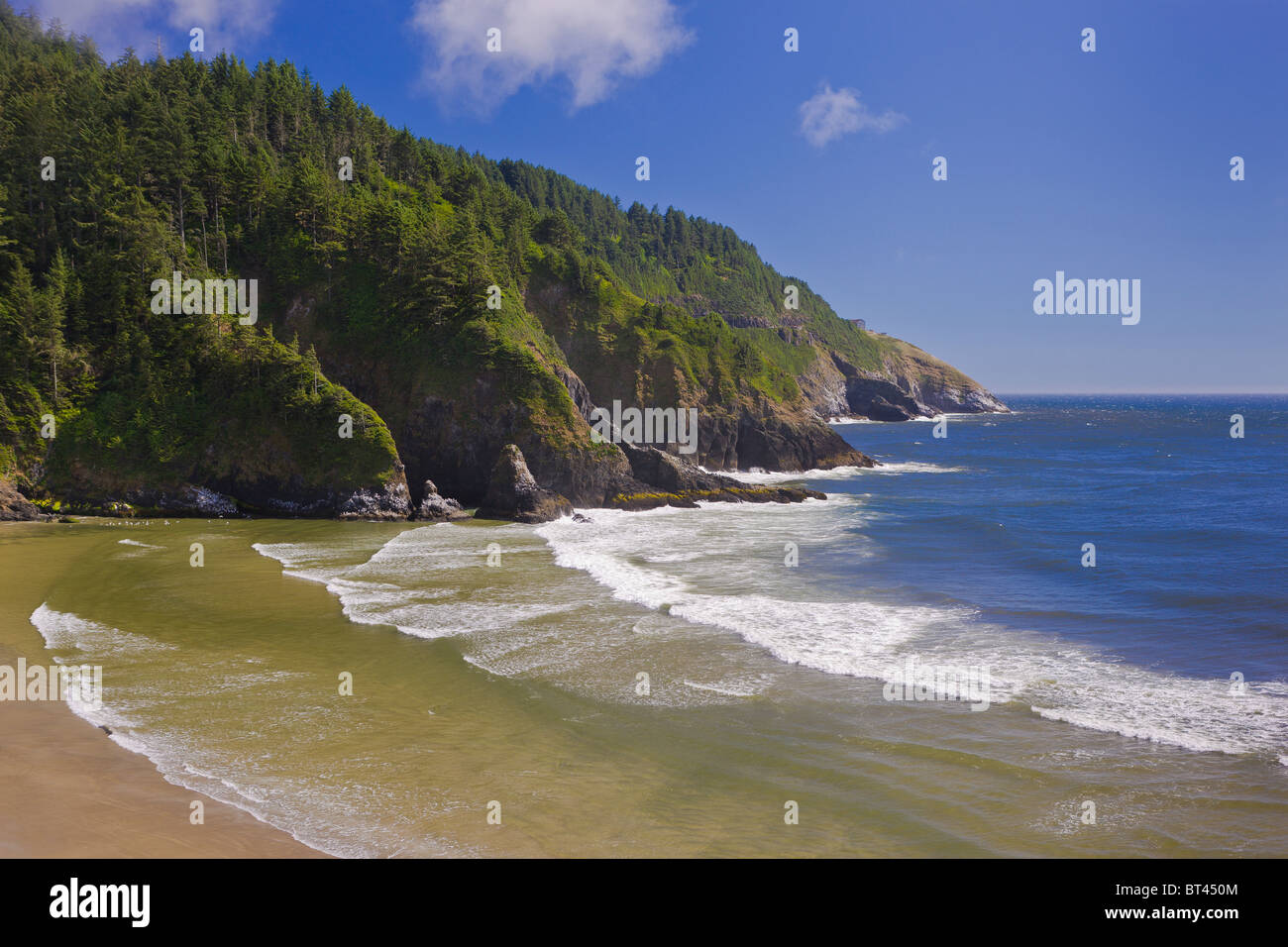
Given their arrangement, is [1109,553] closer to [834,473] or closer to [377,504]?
[377,504]

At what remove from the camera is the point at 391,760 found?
12672mm

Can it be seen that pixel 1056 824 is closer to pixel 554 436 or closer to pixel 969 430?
pixel 554 436

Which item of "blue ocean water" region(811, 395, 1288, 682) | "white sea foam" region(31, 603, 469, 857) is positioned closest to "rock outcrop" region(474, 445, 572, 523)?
"blue ocean water" region(811, 395, 1288, 682)

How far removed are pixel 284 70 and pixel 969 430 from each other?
123267 mm

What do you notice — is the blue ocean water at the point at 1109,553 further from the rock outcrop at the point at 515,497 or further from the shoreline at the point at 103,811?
the shoreline at the point at 103,811

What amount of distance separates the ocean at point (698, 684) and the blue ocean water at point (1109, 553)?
26cm

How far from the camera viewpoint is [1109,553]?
1328 inches

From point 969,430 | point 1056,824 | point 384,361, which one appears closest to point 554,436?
point 384,361

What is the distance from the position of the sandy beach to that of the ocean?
44 cm

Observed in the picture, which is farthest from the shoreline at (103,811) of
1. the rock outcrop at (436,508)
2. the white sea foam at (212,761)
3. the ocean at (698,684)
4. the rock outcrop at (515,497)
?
the rock outcrop at (515,497)

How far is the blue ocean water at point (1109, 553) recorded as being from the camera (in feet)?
71.8

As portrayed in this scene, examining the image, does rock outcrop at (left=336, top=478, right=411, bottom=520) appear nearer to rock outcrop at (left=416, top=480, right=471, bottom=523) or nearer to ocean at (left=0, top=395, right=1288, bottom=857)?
rock outcrop at (left=416, top=480, right=471, bottom=523)

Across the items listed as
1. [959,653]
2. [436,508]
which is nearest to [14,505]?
[436,508]

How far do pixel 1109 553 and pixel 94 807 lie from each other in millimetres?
38078
